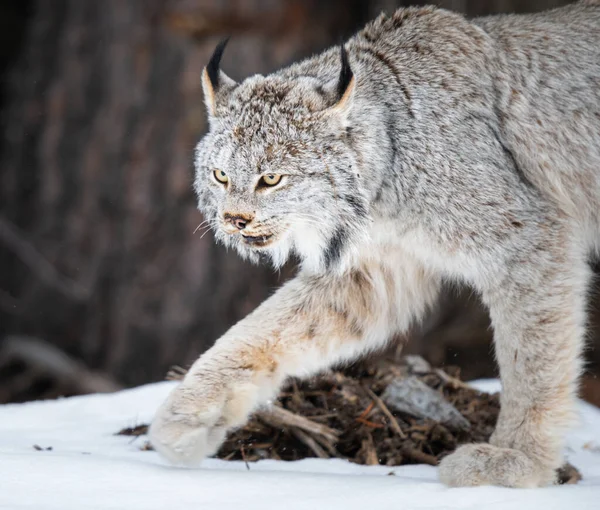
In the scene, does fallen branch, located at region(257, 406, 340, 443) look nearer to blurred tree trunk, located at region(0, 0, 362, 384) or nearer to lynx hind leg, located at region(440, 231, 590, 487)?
lynx hind leg, located at region(440, 231, 590, 487)

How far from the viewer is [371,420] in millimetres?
4594

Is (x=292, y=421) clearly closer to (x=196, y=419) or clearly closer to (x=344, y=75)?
(x=196, y=419)

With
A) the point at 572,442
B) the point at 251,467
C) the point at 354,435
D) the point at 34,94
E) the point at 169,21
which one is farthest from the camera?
the point at 34,94

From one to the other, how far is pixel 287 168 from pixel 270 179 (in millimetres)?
A: 88

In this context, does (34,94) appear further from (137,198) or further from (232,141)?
(232,141)

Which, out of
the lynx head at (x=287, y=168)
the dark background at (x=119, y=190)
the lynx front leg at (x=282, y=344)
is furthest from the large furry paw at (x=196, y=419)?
the dark background at (x=119, y=190)

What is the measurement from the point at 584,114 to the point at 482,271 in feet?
3.53

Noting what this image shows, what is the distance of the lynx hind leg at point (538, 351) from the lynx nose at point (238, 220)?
112 centimetres

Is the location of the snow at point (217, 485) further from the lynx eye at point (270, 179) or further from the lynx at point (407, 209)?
the lynx eye at point (270, 179)

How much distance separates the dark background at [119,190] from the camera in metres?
7.77

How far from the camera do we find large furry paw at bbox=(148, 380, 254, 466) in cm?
394

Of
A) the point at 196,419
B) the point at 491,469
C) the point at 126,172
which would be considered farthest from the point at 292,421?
the point at 126,172

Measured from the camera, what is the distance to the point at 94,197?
8219 mm

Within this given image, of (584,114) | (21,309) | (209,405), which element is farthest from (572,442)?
(21,309)
